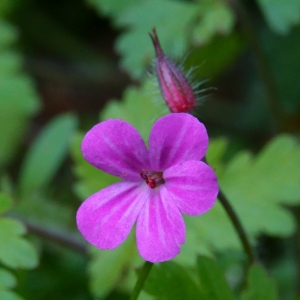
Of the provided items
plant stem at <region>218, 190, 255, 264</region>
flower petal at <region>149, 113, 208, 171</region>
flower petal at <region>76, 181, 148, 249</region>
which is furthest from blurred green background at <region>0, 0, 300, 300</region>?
flower petal at <region>149, 113, 208, 171</region>

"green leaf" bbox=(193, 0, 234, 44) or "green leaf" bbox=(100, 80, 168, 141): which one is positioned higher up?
"green leaf" bbox=(193, 0, 234, 44)

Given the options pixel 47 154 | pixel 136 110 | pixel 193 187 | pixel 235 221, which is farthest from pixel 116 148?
pixel 47 154

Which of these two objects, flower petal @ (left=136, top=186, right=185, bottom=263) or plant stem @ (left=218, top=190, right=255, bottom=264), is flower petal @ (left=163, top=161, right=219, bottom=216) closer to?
flower petal @ (left=136, top=186, right=185, bottom=263)

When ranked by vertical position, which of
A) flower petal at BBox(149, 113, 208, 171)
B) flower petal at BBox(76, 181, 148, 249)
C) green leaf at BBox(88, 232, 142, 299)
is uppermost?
flower petal at BBox(149, 113, 208, 171)

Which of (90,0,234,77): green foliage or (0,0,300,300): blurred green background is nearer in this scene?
(0,0,300,300): blurred green background

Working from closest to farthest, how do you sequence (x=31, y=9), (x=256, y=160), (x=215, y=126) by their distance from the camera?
(x=256, y=160), (x=215, y=126), (x=31, y=9)

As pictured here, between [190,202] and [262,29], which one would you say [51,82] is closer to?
[262,29]

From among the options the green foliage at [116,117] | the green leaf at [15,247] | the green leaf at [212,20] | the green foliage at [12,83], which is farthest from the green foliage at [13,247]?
the green foliage at [12,83]

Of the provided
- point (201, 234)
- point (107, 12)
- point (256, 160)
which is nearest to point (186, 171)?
point (201, 234)
